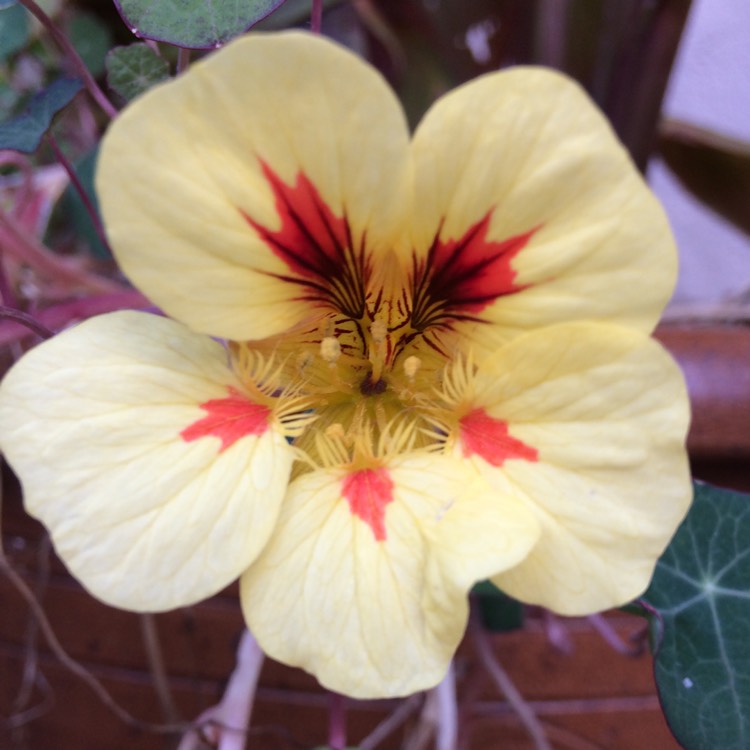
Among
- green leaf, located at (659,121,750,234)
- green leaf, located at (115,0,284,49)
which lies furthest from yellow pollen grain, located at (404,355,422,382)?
green leaf, located at (659,121,750,234)

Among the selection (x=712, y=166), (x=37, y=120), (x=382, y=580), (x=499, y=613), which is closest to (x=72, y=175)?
(x=37, y=120)

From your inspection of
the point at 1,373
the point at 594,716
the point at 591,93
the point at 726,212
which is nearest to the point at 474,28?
the point at 591,93

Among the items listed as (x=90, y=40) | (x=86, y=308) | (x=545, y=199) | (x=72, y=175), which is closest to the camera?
(x=545, y=199)

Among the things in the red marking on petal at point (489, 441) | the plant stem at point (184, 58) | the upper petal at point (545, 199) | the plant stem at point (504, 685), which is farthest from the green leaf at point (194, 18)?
the plant stem at point (504, 685)

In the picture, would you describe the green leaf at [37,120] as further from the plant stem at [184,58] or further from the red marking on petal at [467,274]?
the red marking on petal at [467,274]

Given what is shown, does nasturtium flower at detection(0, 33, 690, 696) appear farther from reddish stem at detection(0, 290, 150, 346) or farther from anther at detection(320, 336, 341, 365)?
reddish stem at detection(0, 290, 150, 346)

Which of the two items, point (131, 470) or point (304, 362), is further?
point (304, 362)

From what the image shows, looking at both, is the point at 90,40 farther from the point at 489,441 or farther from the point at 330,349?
the point at 489,441
